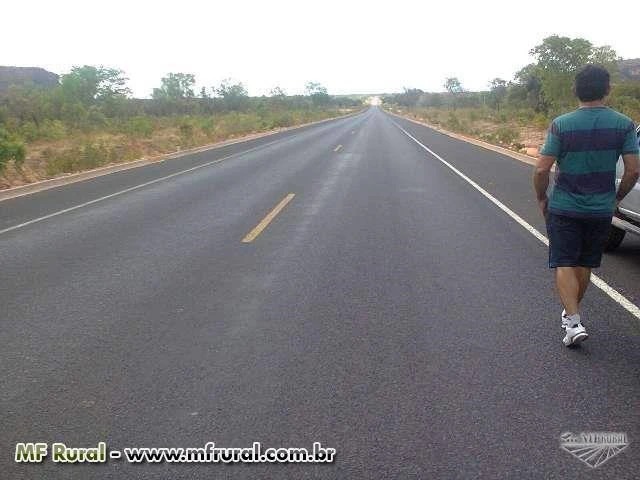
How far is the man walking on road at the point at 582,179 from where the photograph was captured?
4289 millimetres

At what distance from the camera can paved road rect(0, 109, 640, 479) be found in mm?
3285

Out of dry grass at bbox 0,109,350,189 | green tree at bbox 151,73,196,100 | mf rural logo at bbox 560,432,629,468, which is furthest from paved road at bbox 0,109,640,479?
green tree at bbox 151,73,196,100

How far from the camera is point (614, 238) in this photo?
7.51 meters

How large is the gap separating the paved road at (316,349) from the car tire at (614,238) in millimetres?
239

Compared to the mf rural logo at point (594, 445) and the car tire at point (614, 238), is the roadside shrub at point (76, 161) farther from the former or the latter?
the mf rural logo at point (594, 445)

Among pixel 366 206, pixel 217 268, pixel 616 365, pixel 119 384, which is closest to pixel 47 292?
pixel 217 268

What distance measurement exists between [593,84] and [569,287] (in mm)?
1505

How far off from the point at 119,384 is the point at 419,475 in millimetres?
2124

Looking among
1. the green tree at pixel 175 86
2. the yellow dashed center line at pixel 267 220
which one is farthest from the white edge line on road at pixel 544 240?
the green tree at pixel 175 86

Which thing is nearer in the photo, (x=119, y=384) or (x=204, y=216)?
(x=119, y=384)

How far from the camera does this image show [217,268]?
695cm

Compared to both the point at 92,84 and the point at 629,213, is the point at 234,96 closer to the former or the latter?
the point at 92,84

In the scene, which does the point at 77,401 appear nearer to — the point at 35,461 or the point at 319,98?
the point at 35,461

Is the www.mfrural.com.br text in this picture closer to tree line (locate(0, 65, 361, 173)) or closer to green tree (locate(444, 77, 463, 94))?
tree line (locate(0, 65, 361, 173))
